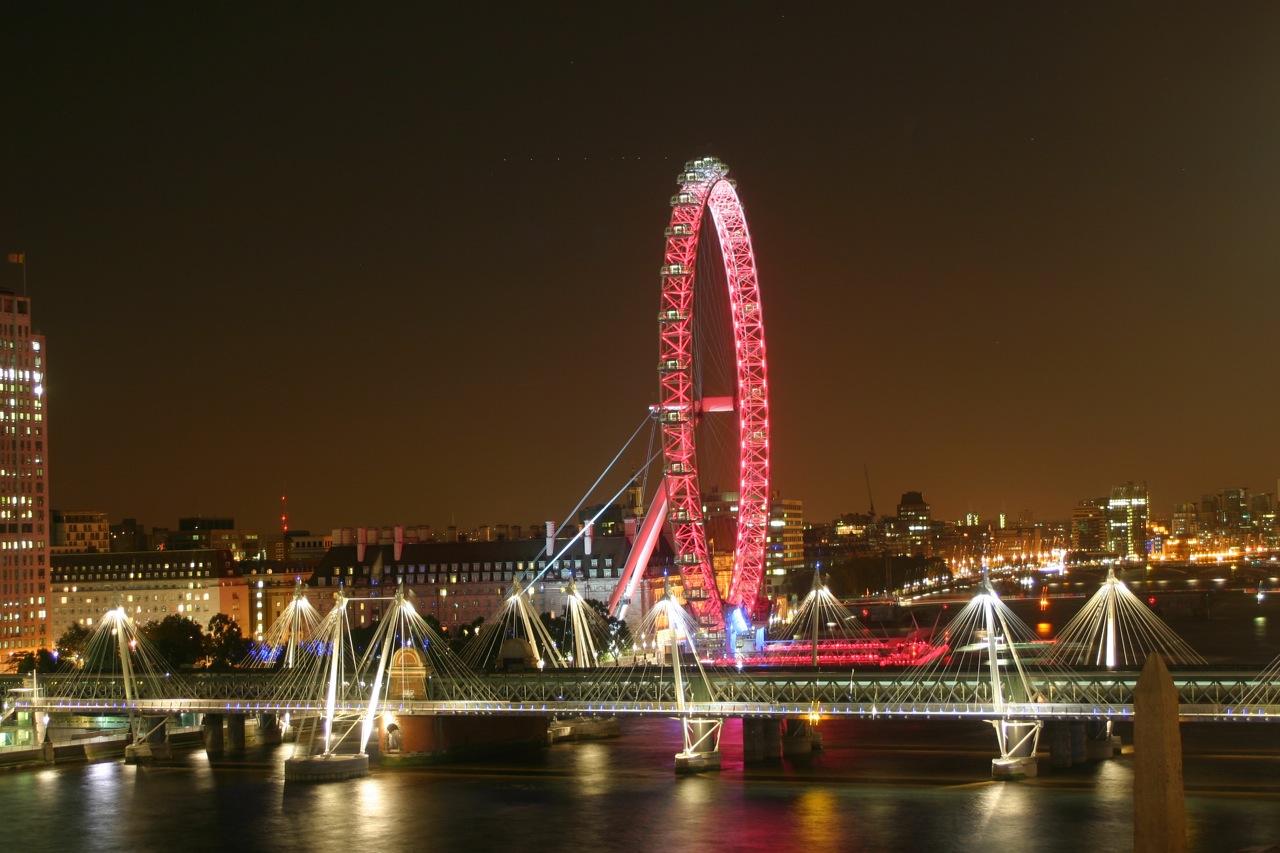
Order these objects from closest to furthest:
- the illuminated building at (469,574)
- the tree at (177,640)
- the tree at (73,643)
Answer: the tree at (177,640), the tree at (73,643), the illuminated building at (469,574)

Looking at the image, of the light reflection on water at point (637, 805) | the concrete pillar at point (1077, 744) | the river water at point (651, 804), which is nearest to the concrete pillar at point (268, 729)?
the river water at point (651, 804)

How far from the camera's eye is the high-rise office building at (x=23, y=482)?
89.4 m

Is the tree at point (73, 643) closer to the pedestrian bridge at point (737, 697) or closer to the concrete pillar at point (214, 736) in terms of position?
the pedestrian bridge at point (737, 697)

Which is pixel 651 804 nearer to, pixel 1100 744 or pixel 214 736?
pixel 1100 744

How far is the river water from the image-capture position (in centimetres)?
3694

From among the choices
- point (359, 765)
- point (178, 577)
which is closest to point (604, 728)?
point (359, 765)

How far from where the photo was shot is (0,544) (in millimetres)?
89375

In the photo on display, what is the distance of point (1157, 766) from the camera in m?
14.8

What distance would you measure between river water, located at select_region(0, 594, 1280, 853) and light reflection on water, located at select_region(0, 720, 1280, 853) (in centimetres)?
8

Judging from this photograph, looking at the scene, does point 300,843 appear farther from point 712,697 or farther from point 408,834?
point 712,697

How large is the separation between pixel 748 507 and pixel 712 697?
27.0 metres

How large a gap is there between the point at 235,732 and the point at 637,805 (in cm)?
2228

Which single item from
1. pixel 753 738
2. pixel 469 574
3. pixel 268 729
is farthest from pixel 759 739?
pixel 469 574

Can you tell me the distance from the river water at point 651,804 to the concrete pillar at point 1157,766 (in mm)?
20141
